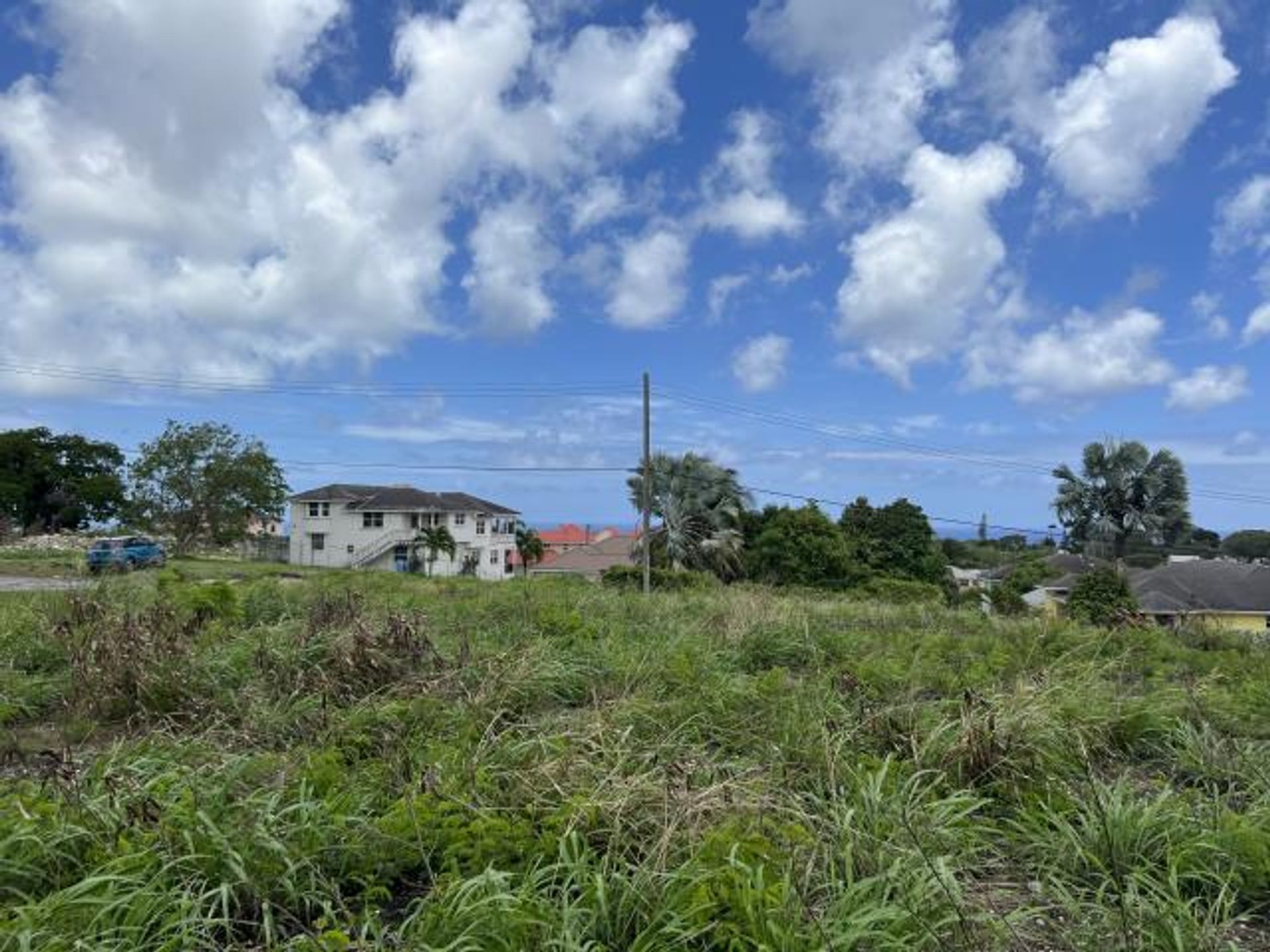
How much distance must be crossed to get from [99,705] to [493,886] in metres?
4.06

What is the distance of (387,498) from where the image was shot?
55469 millimetres

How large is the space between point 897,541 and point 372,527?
1198 inches

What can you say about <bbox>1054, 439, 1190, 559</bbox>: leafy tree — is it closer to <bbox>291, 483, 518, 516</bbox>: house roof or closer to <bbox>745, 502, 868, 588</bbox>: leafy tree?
<bbox>745, 502, 868, 588</bbox>: leafy tree

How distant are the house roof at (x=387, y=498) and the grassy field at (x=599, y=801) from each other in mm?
48832

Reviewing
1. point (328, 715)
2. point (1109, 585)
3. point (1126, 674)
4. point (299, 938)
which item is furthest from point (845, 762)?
point (1109, 585)

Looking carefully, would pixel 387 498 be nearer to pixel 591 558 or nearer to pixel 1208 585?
pixel 591 558

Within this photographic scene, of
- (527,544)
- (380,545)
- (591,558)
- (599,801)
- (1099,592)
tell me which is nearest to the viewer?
(599,801)

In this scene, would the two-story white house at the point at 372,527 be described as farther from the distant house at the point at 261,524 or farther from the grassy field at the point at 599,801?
the grassy field at the point at 599,801

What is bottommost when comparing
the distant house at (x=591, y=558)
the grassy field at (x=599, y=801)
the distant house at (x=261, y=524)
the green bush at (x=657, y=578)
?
the grassy field at (x=599, y=801)

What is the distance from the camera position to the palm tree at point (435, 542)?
5112cm

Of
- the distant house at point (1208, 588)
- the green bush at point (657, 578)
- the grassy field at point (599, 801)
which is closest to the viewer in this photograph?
the grassy field at point (599, 801)

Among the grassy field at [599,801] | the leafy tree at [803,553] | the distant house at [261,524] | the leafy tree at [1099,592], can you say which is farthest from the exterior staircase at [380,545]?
the grassy field at [599,801]

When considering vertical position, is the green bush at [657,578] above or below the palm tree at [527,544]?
below

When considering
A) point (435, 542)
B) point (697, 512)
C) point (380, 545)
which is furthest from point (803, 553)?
point (380, 545)
